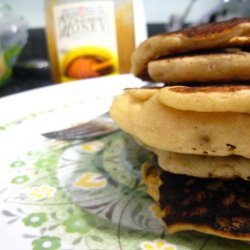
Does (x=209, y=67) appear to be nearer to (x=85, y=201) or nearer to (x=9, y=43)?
(x=85, y=201)

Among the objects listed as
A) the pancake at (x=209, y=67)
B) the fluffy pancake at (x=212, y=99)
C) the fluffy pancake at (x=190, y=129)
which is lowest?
the fluffy pancake at (x=190, y=129)

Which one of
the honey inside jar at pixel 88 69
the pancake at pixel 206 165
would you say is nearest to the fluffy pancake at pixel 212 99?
the pancake at pixel 206 165

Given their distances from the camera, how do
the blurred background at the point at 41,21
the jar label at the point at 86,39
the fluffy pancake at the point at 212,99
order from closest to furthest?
the fluffy pancake at the point at 212,99
the jar label at the point at 86,39
the blurred background at the point at 41,21

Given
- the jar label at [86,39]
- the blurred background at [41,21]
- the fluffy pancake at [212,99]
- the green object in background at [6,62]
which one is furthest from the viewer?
the blurred background at [41,21]

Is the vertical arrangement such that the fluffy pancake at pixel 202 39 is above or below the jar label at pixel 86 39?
above

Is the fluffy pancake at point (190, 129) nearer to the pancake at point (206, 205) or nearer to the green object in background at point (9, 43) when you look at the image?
the pancake at point (206, 205)

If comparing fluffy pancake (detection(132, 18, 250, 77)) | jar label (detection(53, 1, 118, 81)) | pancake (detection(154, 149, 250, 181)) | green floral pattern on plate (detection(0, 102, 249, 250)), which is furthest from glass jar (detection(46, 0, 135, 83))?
pancake (detection(154, 149, 250, 181))
